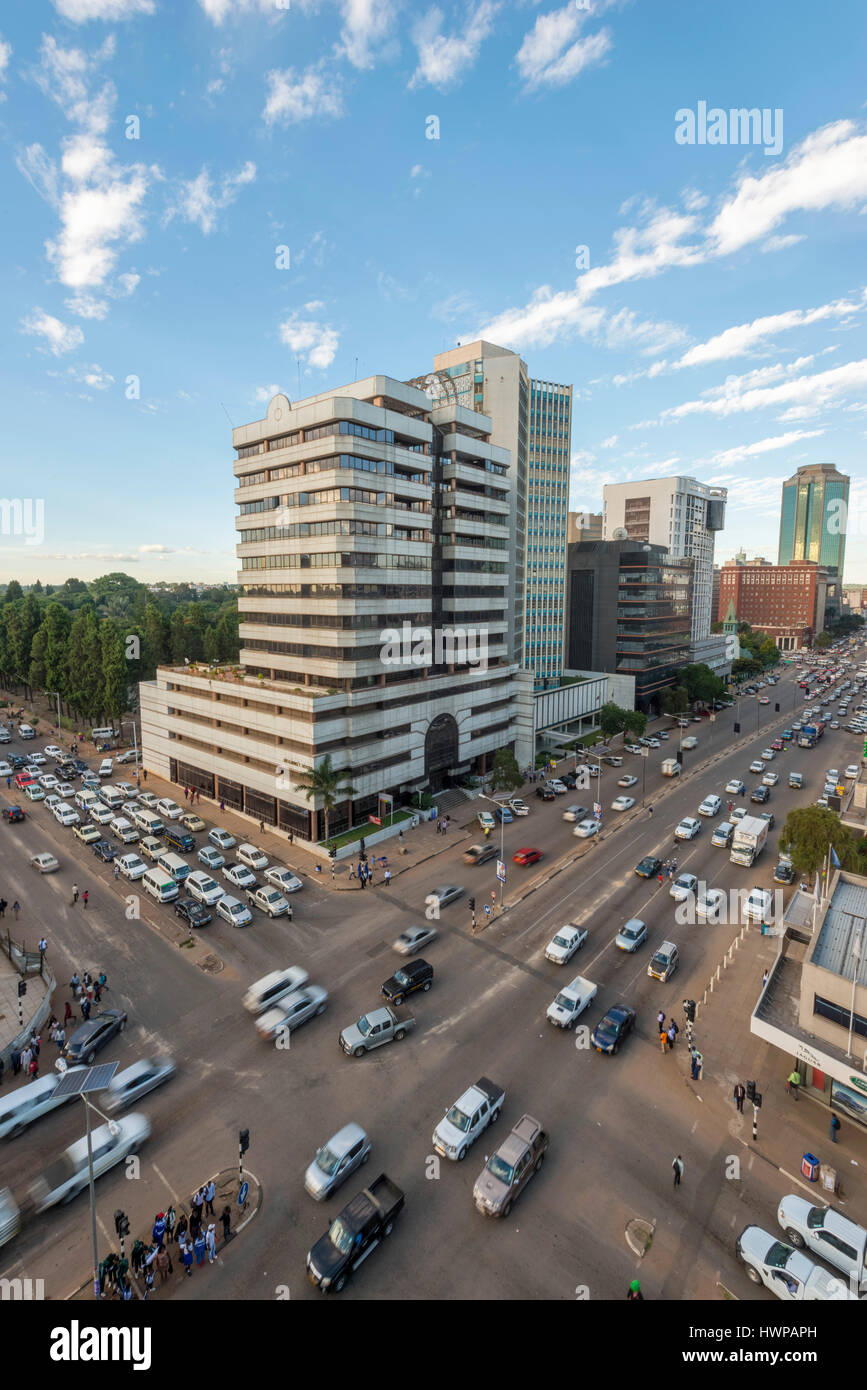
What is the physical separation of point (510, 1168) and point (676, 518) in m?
149

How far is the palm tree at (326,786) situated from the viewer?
45719 mm

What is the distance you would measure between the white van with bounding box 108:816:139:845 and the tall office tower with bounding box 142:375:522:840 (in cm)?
942

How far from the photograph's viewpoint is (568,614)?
109m

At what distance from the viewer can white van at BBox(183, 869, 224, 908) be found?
39.9 meters

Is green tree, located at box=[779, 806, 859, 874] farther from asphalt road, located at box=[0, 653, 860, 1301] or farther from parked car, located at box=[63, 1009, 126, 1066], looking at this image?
parked car, located at box=[63, 1009, 126, 1066]

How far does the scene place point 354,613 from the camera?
48.2m

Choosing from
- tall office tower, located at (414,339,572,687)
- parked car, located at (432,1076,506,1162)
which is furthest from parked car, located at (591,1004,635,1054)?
tall office tower, located at (414,339,572,687)

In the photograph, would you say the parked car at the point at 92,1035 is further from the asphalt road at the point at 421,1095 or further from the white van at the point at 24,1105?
the white van at the point at 24,1105

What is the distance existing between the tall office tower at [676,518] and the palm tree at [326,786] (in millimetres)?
109195

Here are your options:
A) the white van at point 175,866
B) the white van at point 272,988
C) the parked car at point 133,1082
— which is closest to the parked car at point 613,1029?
the white van at point 272,988

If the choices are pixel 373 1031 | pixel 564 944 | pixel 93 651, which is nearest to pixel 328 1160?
pixel 373 1031

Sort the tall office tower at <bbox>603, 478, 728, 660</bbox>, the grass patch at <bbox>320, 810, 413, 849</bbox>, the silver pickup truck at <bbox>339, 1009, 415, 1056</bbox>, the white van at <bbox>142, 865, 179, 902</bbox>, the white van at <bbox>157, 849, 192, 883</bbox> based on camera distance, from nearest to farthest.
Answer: the silver pickup truck at <bbox>339, 1009, 415, 1056</bbox> → the white van at <bbox>142, 865, 179, 902</bbox> → the white van at <bbox>157, 849, 192, 883</bbox> → the grass patch at <bbox>320, 810, 413, 849</bbox> → the tall office tower at <bbox>603, 478, 728, 660</bbox>

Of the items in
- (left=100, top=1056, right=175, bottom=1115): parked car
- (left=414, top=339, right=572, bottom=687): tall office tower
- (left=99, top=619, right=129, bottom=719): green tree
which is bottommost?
(left=100, top=1056, right=175, bottom=1115): parked car

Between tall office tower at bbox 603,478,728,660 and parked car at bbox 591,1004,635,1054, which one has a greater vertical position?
tall office tower at bbox 603,478,728,660
